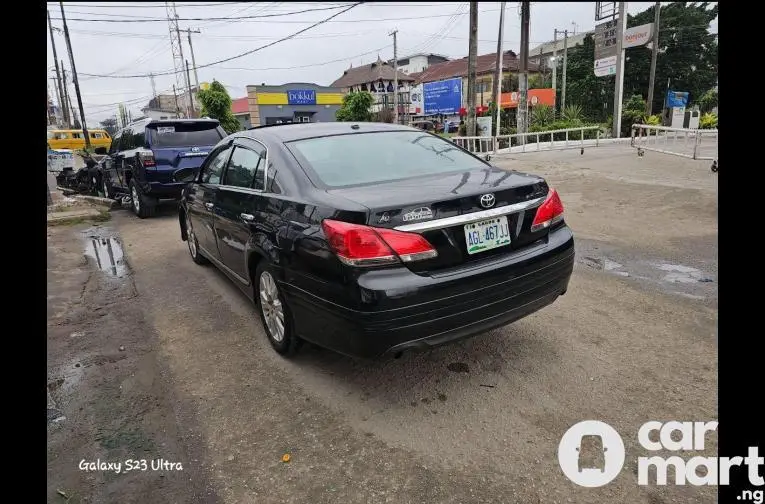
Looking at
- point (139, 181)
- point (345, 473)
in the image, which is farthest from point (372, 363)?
point (139, 181)

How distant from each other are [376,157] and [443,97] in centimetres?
3976

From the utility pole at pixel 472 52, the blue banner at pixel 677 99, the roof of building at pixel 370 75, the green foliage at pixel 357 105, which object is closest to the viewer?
the utility pole at pixel 472 52

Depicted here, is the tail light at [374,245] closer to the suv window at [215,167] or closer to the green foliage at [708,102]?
the suv window at [215,167]

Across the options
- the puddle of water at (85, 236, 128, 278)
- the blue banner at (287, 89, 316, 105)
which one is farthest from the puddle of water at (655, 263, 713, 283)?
the blue banner at (287, 89, 316, 105)

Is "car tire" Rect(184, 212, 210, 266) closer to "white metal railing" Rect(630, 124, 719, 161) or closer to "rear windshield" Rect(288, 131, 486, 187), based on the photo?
"rear windshield" Rect(288, 131, 486, 187)

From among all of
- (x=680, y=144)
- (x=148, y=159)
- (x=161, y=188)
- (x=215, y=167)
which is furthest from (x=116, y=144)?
(x=680, y=144)

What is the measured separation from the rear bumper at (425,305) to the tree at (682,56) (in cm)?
4290

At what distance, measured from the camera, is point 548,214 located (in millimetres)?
3146

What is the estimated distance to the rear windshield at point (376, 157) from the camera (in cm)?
320

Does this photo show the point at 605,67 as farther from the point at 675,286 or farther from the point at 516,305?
the point at 516,305

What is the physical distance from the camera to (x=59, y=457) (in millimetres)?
2604

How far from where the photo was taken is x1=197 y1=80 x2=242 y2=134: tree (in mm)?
29938

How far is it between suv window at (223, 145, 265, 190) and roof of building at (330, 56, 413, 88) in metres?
57.6

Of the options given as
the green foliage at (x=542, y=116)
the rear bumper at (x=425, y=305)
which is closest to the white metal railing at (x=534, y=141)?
the green foliage at (x=542, y=116)
